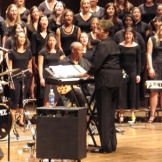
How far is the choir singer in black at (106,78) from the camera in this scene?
6.18m

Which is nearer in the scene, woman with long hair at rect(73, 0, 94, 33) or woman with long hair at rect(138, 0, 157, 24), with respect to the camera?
woman with long hair at rect(73, 0, 94, 33)

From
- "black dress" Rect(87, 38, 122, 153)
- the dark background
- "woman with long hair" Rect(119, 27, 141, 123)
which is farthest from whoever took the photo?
the dark background

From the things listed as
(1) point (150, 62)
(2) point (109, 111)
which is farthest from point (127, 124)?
(2) point (109, 111)

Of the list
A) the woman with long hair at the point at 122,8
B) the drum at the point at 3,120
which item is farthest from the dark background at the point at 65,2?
the drum at the point at 3,120

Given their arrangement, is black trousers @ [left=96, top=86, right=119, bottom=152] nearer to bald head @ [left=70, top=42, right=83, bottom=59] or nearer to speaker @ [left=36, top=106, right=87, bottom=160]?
speaker @ [left=36, top=106, right=87, bottom=160]

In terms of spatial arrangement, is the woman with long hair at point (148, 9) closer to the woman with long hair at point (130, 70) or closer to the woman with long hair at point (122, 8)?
the woman with long hair at point (122, 8)

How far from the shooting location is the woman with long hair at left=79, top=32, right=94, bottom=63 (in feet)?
27.3

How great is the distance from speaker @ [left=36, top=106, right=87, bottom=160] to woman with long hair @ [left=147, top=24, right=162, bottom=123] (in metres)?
3.66

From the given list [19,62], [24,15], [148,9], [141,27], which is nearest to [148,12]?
[148,9]

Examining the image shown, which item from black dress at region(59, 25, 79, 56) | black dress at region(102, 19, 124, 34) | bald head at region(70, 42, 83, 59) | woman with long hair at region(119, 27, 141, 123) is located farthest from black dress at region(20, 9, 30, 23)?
Answer: bald head at region(70, 42, 83, 59)

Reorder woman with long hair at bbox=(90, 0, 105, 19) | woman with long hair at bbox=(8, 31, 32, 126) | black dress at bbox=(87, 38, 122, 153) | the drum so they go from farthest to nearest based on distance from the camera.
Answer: woman with long hair at bbox=(90, 0, 105, 19)
woman with long hair at bbox=(8, 31, 32, 126)
the drum
black dress at bbox=(87, 38, 122, 153)

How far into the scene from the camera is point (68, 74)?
6.08m

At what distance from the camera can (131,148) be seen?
6.61 metres

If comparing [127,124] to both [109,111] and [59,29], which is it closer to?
[59,29]
